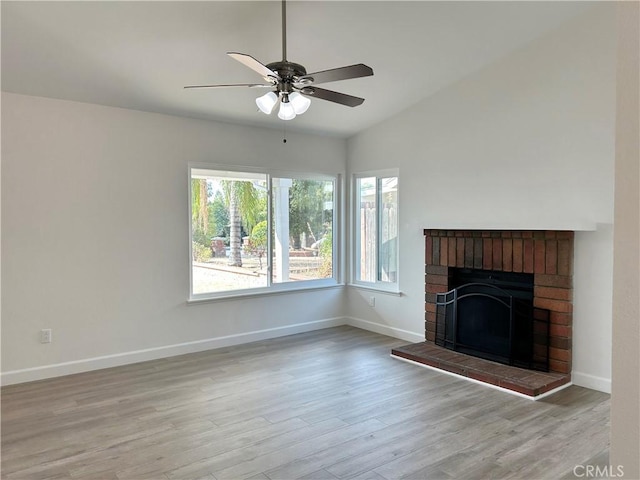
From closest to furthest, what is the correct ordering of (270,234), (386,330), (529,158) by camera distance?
(529,158) → (270,234) → (386,330)

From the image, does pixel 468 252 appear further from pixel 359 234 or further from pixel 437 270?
pixel 359 234

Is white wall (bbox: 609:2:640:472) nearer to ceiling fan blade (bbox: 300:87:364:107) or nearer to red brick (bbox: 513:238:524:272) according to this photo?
ceiling fan blade (bbox: 300:87:364:107)

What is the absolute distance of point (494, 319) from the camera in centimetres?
445

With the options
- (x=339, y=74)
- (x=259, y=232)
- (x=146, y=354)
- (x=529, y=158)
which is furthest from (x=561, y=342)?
(x=146, y=354)

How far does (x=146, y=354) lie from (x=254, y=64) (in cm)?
339

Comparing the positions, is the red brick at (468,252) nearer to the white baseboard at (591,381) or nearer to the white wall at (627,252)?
the white baseboard at (591,381)

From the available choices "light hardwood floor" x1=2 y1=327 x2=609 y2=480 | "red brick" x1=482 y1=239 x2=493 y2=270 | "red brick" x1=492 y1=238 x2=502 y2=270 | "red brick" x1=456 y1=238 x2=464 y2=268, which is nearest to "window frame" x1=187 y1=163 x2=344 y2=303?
"light hardwood floor" x1=2 y1=327 x2=609 y2=480

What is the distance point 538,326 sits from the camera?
13.7ft

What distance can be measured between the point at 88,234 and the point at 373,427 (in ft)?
10.4

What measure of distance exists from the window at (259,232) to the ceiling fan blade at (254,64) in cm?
256

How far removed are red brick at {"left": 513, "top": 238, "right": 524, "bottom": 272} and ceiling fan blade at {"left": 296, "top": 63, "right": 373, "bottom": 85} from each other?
98.8 inches

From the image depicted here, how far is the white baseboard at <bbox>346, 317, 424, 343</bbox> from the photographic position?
543 centimetres

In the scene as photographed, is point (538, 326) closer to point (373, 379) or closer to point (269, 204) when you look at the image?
point (373, 379)

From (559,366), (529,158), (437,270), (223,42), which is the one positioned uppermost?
(223,42)
